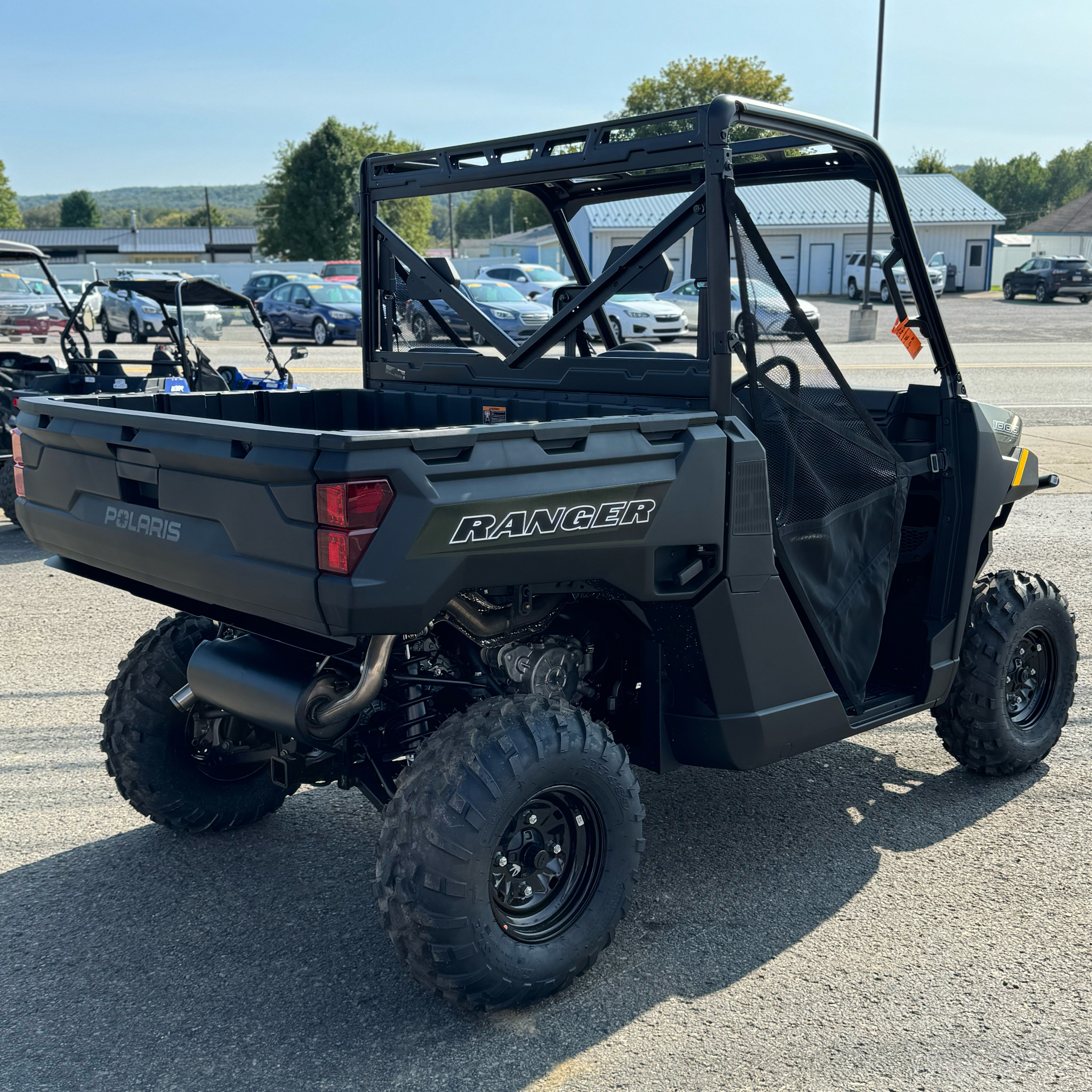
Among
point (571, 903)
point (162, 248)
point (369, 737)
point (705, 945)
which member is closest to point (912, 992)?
point (705, 945)

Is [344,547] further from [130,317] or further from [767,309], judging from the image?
[130,317]

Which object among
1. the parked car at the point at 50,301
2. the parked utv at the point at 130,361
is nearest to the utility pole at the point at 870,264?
the parked utv at the point at 130,361

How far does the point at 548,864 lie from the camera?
320 centimetres

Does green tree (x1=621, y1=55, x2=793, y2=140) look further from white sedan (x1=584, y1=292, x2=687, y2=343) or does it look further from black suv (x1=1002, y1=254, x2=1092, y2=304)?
white sedan (x1=584, y1=292, x2=687, y2=343)

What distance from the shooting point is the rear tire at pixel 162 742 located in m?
3.89

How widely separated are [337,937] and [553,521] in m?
1.45

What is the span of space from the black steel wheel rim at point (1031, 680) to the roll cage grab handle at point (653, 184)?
1130mm

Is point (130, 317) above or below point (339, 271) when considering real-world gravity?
below

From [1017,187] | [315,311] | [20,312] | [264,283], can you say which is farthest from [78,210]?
[20,312]

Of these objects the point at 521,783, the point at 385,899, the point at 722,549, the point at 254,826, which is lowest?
the point at 254,826

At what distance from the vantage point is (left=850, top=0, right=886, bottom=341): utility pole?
4.26 metres

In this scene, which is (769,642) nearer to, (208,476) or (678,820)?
(678,820)

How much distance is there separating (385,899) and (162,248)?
361 feet

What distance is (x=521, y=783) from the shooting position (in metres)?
2.97
